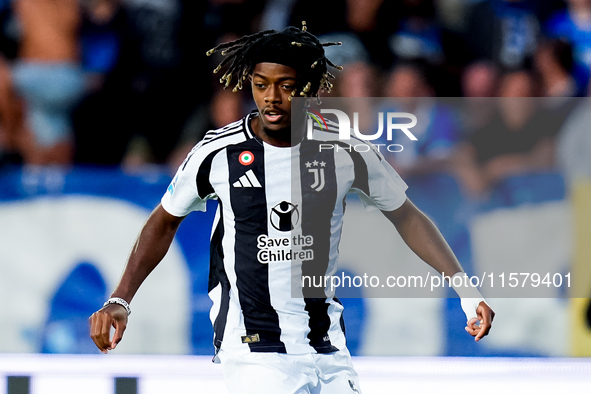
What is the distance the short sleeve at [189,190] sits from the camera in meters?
2.75

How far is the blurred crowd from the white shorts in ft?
6.33

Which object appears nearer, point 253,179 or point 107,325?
point 107,325

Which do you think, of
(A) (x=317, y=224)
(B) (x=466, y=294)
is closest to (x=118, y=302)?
(A) (x=317, y=224)

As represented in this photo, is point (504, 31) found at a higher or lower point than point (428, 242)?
higher

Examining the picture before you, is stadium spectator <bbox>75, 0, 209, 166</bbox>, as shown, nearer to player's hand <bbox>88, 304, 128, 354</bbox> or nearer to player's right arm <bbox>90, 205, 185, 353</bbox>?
player's right arm <bbox>90, 205, 185, 353</bbox>

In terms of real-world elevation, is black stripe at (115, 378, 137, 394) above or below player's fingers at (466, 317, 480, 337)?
below

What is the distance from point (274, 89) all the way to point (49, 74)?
2553 millimetres

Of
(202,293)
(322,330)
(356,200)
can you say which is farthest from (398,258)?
(322,330)

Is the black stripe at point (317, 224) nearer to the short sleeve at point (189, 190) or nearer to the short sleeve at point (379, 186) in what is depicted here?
the short sleeve at point (379, 186)

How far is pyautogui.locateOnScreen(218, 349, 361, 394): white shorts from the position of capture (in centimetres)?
252

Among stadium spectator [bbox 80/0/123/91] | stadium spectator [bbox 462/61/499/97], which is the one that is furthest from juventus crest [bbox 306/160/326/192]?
stadium spectator [bbox 80/0/123/91]

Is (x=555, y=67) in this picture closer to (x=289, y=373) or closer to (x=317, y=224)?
(x=317, y=224)

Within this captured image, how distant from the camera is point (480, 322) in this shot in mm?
2689

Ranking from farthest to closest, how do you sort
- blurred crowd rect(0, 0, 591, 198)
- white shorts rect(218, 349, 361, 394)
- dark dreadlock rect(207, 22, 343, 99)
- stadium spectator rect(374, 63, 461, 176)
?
blurred crowd rect(0, 0, 591, 198), stadium spectator rect(374, 63, 461, 176), dark dreadlock rect(207, 22, 343, 99), white shorts rect(218, 349, 361, 394)
